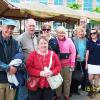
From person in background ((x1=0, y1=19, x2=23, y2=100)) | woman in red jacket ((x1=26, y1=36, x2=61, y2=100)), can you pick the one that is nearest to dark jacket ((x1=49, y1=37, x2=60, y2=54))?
woman in red jacket ((x1=26, y1=36, x2=61, y2=100))

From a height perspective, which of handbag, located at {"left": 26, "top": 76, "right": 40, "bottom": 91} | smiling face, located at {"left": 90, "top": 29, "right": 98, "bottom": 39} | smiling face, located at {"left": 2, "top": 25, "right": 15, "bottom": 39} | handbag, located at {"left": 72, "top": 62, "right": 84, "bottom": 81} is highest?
smiling face, located at {"left": 2, "top": 25, "right": 15, "bottom": 39}

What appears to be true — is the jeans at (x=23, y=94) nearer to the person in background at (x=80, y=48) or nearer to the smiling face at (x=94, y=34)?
the person in background at (x=80, y=48)

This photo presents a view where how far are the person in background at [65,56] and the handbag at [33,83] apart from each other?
1835 millimetres

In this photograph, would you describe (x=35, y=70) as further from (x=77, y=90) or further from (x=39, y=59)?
(x=77, y=90)

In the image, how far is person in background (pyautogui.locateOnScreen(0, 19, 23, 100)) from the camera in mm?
5184

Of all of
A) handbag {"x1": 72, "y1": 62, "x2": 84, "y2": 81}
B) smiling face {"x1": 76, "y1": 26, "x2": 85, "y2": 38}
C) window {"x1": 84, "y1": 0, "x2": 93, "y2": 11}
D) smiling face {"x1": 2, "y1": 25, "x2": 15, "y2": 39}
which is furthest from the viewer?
window {"x1": 84, "y1": 0, "x2": 93, "y2": 11}

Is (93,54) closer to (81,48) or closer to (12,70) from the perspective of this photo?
(81,48)

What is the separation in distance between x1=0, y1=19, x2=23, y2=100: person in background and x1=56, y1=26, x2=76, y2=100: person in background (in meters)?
2.22

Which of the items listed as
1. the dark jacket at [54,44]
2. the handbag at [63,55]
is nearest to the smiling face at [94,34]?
the handbag at [63,55]

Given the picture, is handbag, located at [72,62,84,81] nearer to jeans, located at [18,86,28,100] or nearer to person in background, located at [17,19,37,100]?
jeans, located at [18,86,28,100]

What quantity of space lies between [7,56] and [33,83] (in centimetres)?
72

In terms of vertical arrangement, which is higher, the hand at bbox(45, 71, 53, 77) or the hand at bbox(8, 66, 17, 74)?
the hand at bbox(8, 66, 17, 74)

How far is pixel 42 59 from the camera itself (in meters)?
5.65

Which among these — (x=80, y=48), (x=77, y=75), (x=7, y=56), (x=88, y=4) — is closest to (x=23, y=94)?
(x=7, y=56)
